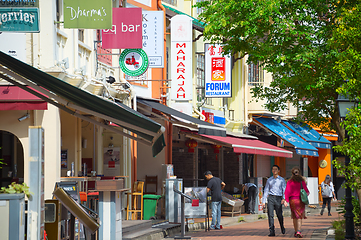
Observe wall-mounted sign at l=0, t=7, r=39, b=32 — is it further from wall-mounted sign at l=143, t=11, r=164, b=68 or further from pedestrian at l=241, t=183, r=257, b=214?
pedestrian at l=241, t=183, r=257, b=214

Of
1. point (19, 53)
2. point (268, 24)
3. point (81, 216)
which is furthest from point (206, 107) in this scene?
point (81, 216)

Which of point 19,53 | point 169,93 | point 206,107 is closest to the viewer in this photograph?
point 19,53

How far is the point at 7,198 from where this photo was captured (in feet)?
20.2

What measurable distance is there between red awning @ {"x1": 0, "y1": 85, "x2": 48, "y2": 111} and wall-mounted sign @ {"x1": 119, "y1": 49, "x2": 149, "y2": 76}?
4.20 metres

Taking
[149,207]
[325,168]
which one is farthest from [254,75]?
[149,207]

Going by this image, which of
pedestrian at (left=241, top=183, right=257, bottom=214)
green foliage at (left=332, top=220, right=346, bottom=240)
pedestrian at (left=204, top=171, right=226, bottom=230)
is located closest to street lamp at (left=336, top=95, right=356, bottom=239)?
green foliage at (left=332, top=220, right=346, bottom=240)

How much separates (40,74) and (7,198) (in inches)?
67.0

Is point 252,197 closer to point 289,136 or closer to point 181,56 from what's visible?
point 181,56

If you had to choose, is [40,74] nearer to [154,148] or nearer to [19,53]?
[154,148]

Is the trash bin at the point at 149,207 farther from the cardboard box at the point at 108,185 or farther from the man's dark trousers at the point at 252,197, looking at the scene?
the cardboard box at the point at 108,185

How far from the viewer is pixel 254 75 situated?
29.6 m

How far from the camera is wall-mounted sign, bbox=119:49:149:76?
15.7 meters

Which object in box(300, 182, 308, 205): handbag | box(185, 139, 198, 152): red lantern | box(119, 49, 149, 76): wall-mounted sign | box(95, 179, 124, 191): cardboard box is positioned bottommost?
box(300, 182, 308, 205): handbag

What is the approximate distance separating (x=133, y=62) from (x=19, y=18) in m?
5.27
